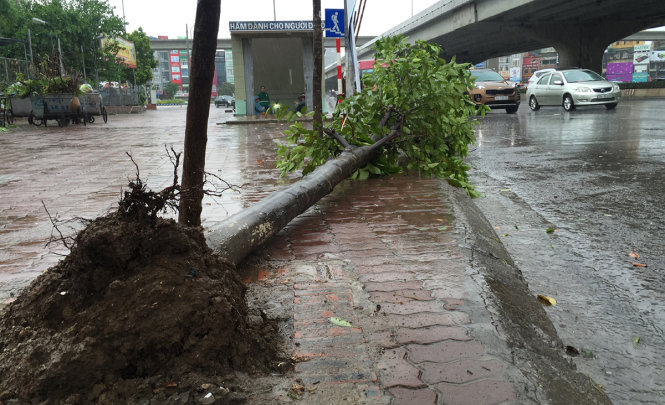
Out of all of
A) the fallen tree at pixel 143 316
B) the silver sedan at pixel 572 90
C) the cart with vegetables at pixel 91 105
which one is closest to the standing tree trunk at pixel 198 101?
the fallen tree at pixel 143 316

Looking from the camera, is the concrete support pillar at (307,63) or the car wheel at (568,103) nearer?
the car wheel at (568,103)

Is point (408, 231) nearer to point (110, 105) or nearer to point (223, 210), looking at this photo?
point (223, 210)

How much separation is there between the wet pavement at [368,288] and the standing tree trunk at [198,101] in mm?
556

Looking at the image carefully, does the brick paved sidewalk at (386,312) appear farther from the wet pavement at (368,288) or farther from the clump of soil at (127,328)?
the clump of soil at (127,328)

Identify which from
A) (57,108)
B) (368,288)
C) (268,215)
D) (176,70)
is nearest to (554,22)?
(57,108)

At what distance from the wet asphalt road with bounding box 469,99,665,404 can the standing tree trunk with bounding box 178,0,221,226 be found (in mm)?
1828

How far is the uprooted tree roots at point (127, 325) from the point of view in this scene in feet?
5.47

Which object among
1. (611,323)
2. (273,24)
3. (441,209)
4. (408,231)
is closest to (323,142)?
(441,209)

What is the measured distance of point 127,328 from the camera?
175 centimetres

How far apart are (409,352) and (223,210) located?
2.86 meters

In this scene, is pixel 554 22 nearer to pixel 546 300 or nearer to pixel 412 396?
pixel 546 300

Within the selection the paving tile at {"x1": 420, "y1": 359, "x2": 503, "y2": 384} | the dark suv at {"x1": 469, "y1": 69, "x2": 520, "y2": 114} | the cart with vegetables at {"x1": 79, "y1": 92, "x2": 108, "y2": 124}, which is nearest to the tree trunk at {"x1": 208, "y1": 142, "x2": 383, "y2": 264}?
the paving tile at {"x1": 420, "y1": 359, "x2": 503, "y2": 384}

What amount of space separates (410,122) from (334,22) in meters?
9.01

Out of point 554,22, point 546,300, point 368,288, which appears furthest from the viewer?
point 554,22
